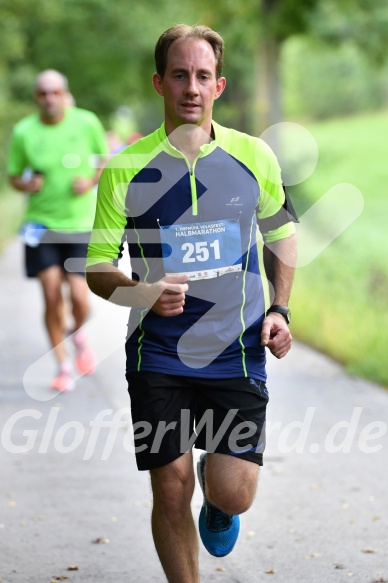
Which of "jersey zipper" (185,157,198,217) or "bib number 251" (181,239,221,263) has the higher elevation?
"jersey zipper" (185,157,198,217)

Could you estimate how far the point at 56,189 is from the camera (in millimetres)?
9875

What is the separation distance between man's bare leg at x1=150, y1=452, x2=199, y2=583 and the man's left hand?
0.50 metres

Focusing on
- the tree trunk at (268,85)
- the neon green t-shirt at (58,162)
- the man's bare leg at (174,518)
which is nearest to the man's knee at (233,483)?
the man's bare leg at (174,518)

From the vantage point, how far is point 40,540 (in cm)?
598

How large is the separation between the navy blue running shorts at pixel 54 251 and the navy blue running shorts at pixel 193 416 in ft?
17.1

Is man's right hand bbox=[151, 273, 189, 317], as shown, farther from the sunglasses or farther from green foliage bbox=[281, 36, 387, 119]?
green foliage bbox=[281, 36, 387, 119]

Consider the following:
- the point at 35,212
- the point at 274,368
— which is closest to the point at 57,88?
the point at 35,212

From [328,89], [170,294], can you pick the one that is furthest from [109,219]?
[328,89]

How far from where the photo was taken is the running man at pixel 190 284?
4.49m

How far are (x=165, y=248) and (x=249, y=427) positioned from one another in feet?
2.36

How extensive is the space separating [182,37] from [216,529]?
6.07 feet

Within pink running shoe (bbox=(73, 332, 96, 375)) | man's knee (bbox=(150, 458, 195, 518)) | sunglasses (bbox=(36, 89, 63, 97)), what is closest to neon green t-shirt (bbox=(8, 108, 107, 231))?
sunglasses (bbox=(36, 89, 63, 97))

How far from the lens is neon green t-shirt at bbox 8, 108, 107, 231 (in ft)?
32.3

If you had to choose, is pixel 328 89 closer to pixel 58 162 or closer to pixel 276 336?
pixel 58 162
